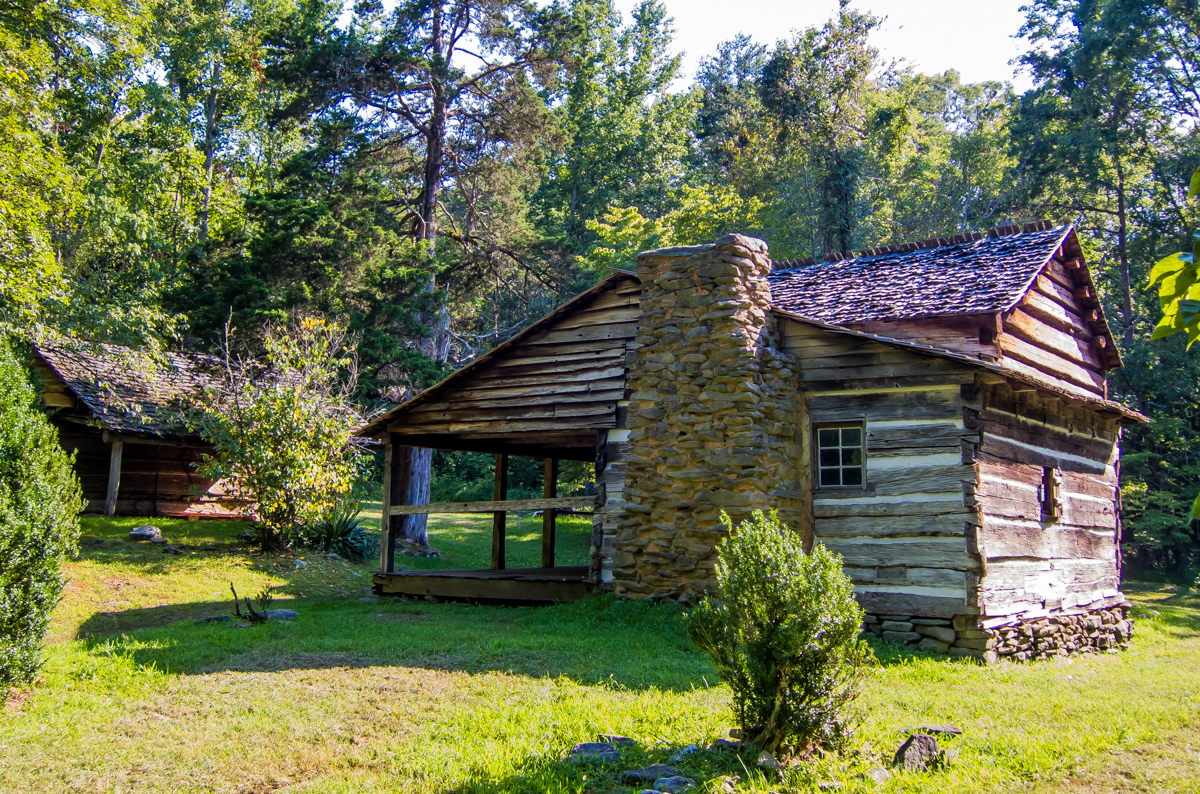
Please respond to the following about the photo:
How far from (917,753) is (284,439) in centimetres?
1532

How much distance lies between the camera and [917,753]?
19.5ft

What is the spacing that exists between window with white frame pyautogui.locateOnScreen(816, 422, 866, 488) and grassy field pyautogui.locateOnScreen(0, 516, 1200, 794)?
237cm

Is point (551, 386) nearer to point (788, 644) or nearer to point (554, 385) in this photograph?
point (554, 385)

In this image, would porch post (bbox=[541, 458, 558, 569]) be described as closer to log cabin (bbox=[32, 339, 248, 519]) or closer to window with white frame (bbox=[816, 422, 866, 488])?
window with white frame (bbox=[816, 422, 866, 488])

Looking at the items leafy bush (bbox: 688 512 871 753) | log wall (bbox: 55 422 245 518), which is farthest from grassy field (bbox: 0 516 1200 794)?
log wall (bbox: 55 422 245 518)

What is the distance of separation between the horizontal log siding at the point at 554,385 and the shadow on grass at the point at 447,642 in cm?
293

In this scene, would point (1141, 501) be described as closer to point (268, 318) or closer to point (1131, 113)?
point (1131, 113)

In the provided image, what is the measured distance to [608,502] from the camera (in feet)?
42.3

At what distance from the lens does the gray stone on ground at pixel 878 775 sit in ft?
18.5

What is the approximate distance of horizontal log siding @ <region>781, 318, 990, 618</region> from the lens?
10625 mm

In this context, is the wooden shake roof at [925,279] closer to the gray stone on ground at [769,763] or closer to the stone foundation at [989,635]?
the stone foundation at [989,635]

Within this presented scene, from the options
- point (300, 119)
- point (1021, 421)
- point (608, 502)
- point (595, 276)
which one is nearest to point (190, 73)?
point (300, 119)

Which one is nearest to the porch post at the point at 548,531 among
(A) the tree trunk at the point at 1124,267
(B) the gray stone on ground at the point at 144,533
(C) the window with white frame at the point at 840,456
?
(C) the window with white frame at the point at 840,456

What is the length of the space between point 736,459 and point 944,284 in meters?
4.62
